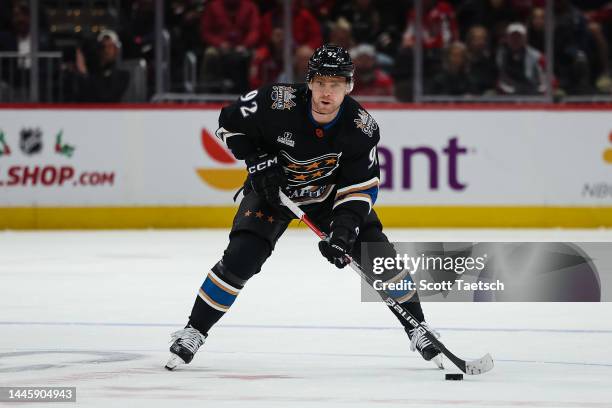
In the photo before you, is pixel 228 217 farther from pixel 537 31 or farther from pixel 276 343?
pixel 276 343

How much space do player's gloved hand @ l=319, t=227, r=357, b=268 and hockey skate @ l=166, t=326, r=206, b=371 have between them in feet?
1.88

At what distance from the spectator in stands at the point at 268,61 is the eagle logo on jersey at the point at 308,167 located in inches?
272

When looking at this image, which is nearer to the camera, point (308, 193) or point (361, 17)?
point (308, 193)

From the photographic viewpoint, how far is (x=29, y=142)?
11695 millimetres

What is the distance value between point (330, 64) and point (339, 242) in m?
0.65

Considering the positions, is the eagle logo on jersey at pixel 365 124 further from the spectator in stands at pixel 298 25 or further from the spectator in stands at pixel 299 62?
the spectator in stands at pixel 298 25

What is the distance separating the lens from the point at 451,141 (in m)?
12.1

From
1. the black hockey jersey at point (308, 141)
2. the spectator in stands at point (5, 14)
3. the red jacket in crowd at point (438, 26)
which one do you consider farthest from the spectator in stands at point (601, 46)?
the black hockey jersey at point (308, 141)

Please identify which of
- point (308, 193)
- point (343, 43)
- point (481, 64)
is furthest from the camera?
point (481, 64)

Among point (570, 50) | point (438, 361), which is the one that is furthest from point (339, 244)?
point (570, 50)

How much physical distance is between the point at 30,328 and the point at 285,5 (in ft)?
21.5

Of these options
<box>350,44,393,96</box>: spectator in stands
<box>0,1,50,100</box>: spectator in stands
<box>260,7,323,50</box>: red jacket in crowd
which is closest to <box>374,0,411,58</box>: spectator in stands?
<box>350,44,393,96</box>: spectator in stands

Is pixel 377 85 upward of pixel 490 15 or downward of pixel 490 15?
downward

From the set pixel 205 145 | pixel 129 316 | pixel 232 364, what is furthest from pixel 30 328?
pixel 205 145
